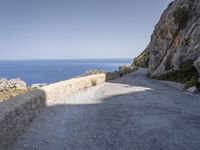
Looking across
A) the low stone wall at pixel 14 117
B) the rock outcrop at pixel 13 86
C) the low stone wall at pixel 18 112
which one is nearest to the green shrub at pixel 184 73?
the low stone wall at pixel 18 112

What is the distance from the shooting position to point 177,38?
38281 millimetres

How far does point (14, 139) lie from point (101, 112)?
5.85 m

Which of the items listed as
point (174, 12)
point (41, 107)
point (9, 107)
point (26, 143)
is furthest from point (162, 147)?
point (174, 12)

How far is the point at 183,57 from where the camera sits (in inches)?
1282

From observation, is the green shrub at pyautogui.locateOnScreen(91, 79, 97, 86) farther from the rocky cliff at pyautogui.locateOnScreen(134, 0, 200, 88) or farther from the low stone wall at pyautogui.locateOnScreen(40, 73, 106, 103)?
the rocky cliff at pyautogui.locateOnScreen(134, 0, 200, 88)

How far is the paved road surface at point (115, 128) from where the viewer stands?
8.59m

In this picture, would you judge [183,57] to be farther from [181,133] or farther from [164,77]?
[181,133]

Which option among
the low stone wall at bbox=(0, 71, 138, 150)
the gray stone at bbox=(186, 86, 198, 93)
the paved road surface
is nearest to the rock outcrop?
the low stone wall at bbox=(0, 71, 138, 150)

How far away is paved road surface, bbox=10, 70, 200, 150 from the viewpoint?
28.2 feet

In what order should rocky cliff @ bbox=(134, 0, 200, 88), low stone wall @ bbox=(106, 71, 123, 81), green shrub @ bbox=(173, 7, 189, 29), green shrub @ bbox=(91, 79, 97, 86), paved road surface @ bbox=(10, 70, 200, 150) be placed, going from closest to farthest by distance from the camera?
paved road surface @ bbox=(10, 70, 200, 150)
green shrub @ bbox=(91, 79, 97, 86)
rocky cliff @ bbox=(134, 0, 200, 88)
low stone wall @ bbox=(106, 71, 123, 81)
green shrub @ bbox=(173, 7, 189, 29)

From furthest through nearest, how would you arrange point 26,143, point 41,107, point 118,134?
point 41,107
point 118,134
point 26,143

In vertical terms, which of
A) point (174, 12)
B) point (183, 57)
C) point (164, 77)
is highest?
point (174, 12)

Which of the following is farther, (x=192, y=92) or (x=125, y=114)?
(x=192, y=92)

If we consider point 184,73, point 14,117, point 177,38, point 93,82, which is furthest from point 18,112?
point 177,38
